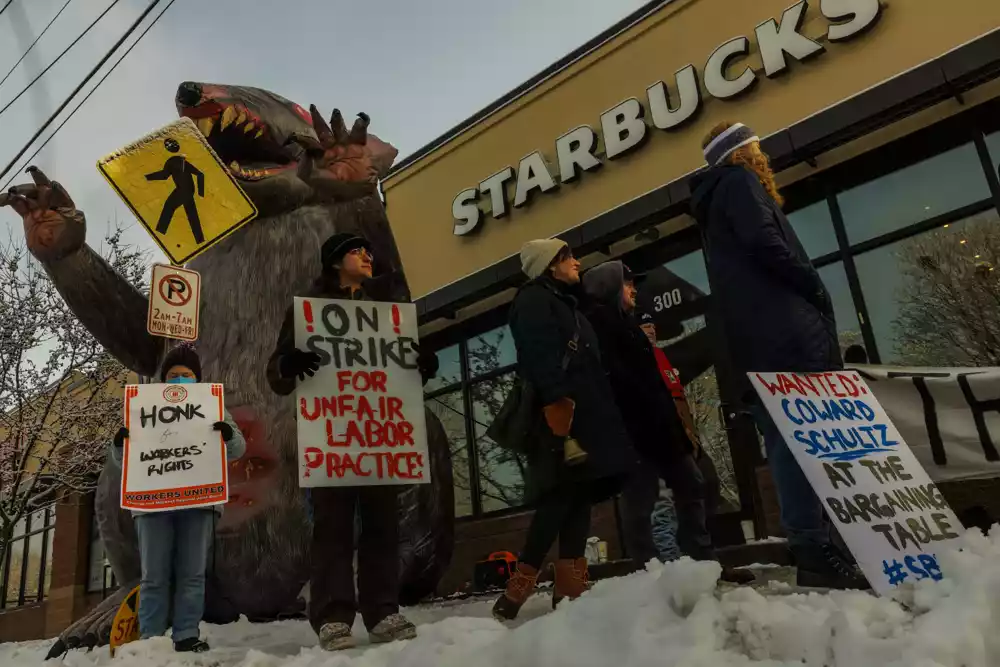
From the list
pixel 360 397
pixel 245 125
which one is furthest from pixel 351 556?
pixel 245 125

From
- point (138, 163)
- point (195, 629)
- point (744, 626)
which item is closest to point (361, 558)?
point (195, 629)

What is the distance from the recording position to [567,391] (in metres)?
2.97

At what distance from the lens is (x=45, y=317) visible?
11602 mm

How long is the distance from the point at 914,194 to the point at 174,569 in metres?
6.06

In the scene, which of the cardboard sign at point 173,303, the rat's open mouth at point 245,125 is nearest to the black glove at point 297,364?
the cardboard sign at point 173,303

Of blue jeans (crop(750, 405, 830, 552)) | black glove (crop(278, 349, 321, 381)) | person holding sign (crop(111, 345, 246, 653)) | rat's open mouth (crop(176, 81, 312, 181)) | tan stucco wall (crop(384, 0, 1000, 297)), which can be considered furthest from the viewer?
tan stucco wall (crop(384, 0, 1000, 297))

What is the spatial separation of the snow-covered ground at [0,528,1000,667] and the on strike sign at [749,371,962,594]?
18 centimetres

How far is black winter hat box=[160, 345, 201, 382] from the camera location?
3969 mm

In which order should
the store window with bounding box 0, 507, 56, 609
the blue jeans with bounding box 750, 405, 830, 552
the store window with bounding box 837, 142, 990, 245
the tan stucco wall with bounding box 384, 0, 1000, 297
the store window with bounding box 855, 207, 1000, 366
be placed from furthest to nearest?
the store window with bounding box 0, 507, 56, 609 → the tan stucco wall with bounding box 384, 0, 1000, 297 → the store window with bounding box 837, 142, 990, 245 → the store window with bounding box 855, 207, 1000, 366 → the blue jeans with bounding box 750, 405, 830, 552

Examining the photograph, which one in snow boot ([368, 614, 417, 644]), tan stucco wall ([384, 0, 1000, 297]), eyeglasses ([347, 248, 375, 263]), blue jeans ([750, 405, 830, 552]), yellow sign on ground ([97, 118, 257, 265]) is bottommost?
snow boot ([368, 614, 417, 644])

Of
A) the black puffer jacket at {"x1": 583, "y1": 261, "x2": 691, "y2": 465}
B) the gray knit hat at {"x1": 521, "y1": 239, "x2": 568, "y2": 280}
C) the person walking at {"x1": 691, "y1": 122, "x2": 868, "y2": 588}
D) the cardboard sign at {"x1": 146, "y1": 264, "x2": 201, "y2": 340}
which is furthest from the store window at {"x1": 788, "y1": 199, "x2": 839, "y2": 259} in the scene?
the cardboard sign at {"x1": 146, "y1": 264, "x2": 201, "y2": 340}

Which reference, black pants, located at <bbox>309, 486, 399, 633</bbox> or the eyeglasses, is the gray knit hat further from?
black pants, located at <bbox>309, 486, 399, 633</bbox>

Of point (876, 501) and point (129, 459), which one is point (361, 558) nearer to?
point (129, 459)

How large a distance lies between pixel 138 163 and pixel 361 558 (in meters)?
2.67
